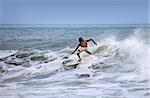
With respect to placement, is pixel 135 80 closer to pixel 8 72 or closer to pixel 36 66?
pixel 36 66

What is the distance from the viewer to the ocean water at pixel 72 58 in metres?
2.98

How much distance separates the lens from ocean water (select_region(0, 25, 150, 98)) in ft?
9.78

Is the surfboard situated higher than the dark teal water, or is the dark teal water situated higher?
the dark teal water

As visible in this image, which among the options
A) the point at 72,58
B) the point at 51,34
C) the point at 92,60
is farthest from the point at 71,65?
the point at 51,34

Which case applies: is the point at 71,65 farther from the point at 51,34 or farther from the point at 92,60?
the point at 51,34

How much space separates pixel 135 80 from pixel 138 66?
109 millimetres

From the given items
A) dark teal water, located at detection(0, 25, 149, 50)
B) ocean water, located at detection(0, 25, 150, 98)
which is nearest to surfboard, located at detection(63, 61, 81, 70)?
ocean water, located at detection(0, 25, 150, 98)

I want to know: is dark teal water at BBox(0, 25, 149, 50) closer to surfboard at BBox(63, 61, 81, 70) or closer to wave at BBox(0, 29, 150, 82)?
wave at BBox(0, 29, 150, 82)

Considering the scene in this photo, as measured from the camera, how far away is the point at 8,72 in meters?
3.07


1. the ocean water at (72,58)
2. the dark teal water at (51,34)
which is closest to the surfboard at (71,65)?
the ocean water at (72,58)

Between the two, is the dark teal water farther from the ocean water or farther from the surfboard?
the surfboard

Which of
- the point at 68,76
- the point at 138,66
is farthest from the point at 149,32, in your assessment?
the point at 68,76

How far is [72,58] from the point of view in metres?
3.05

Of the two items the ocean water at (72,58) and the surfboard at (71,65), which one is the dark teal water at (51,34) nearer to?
the ocean water at (72,58)
